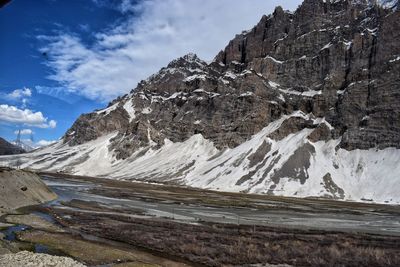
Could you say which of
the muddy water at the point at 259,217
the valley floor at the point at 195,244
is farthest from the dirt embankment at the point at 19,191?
the valley floor at the point at 195,244

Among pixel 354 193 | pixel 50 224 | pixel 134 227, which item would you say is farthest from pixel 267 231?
pixel 354 193

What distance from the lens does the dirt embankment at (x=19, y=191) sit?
70188mm

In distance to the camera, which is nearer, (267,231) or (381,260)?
(381,260)

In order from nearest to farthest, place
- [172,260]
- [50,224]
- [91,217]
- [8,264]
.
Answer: [8,264]
[172,260]
[50,224]
[91,217]

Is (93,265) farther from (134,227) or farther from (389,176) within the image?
(389,176)

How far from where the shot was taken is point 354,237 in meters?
55.2

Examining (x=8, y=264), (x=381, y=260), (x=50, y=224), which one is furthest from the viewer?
(x=50, y=224)

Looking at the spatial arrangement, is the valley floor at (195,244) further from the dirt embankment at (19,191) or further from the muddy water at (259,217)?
the dirt embankment at (19,191)

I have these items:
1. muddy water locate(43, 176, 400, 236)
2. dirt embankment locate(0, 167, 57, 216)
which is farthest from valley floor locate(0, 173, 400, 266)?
dirt embankment locate(0, 167, 57, 216)

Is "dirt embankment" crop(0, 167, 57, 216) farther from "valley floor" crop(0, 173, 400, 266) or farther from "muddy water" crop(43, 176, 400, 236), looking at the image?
"valley floor" crop(0, 173, 400, 266)

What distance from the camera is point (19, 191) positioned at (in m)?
78.5

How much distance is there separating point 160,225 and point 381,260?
29321 mm

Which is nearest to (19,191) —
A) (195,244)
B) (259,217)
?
(259,217)

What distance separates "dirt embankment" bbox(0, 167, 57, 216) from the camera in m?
70.2
